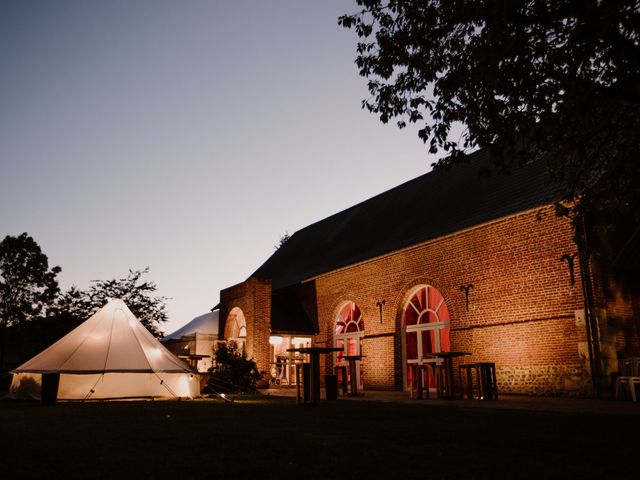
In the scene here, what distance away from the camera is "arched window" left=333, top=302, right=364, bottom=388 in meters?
15.4

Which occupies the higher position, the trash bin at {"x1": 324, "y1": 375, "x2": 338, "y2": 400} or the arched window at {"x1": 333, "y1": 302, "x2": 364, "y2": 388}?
the arched window at {"x1": 333, "y1": 302, "x2": 364, "y2": 388}

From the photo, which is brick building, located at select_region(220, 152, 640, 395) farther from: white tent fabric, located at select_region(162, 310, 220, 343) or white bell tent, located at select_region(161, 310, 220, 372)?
white tent fabric, located at select_region(162, 310, 220, 343)

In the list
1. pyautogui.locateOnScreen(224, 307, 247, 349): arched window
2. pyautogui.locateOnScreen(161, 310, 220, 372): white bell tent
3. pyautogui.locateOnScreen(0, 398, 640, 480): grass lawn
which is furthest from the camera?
pyautogui.locateOnScreen(161, 310, 220, 372): white bell tent

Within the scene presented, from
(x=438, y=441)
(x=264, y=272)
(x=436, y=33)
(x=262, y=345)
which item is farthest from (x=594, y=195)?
(x=264, y=272)

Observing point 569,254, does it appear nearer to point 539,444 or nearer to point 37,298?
point 539,444

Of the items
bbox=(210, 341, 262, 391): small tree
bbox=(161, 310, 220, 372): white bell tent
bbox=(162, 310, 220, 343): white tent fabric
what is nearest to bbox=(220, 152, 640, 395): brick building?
bbox=(161, 310, 220, 372): white bell tent

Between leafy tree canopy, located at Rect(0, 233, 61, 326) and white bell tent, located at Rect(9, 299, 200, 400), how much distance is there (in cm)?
2369

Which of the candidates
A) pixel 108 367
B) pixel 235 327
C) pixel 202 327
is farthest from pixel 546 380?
pixel 202 327

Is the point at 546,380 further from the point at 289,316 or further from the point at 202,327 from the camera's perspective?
the point at 202,327

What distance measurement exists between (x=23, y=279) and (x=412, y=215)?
26909 millimetres

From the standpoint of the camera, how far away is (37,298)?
32.2m

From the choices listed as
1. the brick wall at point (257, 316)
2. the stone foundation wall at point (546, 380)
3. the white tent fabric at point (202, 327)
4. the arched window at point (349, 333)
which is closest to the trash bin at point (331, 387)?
the stone foundation wall at point (546, 380)

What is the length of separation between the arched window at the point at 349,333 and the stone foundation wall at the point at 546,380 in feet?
15.9

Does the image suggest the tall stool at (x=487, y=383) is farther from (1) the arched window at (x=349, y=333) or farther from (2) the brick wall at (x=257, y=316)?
(2) the brick wall at (x=257, y=316)
